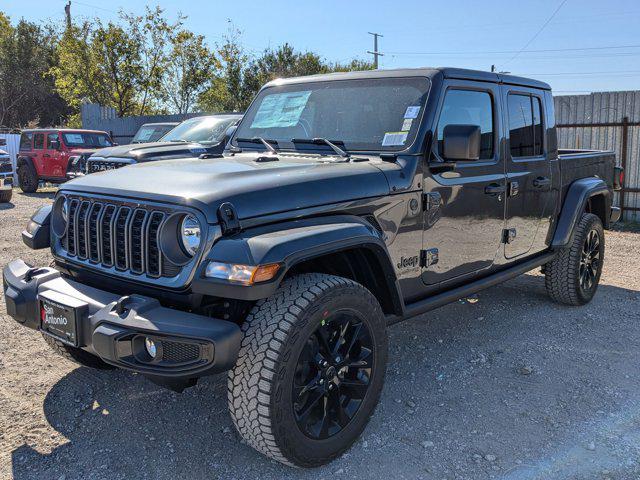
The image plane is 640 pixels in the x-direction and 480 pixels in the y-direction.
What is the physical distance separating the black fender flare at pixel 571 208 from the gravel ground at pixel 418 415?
30.2 inches

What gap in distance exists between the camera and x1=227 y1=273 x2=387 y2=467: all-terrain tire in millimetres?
2514

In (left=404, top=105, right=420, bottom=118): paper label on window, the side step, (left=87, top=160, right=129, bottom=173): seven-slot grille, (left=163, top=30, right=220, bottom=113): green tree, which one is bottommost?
the side step

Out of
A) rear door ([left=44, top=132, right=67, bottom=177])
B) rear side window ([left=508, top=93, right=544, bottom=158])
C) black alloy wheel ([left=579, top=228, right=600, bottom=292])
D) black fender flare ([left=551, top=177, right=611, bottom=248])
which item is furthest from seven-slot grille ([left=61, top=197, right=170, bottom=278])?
rear door ([left=44, top=132, right=67, bottom=177])

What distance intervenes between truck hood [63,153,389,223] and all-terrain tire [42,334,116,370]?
984 millimetres

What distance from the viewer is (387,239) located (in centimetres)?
328

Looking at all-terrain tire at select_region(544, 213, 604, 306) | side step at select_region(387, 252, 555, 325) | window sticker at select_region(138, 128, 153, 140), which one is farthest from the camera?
window sticker at select_region(138, 128, 153, 140)

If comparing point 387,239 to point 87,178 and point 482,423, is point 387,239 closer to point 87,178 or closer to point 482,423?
point 482,423

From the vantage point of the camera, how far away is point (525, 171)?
177 inches

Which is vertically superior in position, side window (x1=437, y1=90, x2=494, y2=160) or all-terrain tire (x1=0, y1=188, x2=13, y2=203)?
side window (x1=437, y1=90, x2=494, y2=160)

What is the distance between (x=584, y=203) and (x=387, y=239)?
110 inches

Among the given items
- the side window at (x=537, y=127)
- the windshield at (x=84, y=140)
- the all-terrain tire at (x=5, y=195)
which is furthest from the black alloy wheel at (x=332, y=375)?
the windshield at (x=84, y=140)

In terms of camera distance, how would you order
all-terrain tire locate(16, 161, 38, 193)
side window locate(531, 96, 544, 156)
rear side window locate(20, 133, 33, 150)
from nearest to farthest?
side window locate(531, 96, 544, 156)
all-terrain tire locate(16, 161, 38, 193)
rear side window locate(20, 133, 33, 150)

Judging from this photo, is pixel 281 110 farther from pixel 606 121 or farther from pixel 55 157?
pixel 55 157

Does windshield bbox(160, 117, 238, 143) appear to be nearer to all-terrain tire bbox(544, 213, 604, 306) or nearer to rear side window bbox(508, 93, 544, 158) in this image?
rear side window bbox(508, 93, 544, 158)
